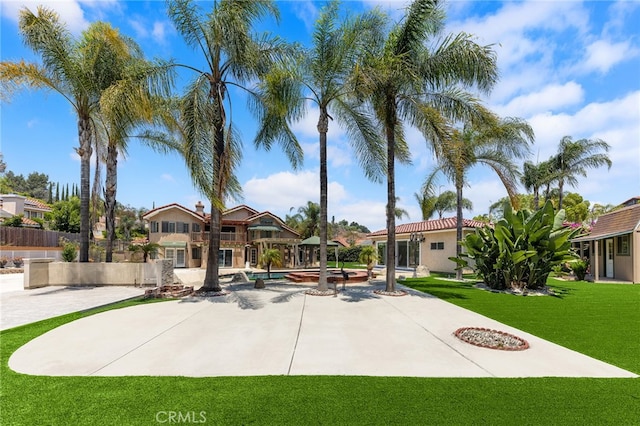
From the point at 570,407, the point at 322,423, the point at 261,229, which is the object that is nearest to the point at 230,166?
the point at 322,423

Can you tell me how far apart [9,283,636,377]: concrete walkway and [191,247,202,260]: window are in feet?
78.9

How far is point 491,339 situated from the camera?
6.25 metres

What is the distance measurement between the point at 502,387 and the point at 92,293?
13.1 m

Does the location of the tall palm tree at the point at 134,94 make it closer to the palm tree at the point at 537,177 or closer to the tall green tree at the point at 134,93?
the tall green tree at the point at 134,93

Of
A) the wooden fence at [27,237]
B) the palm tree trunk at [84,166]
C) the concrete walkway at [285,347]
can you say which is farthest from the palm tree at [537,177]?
the wooden fence at [27,237]

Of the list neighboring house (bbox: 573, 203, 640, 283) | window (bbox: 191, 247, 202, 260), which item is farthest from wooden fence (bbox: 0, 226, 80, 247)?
neighboring house (bbox: 573, 203, 640, 283)

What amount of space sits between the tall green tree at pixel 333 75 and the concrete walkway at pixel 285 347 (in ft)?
15.9

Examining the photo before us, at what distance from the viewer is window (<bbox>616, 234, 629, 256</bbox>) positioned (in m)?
16.6

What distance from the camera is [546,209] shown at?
12.6 meters

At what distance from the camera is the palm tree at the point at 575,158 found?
2344cm

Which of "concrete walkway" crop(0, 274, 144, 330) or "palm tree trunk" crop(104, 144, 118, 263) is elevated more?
"palm tree trunk" crop(104, 144, 118, 263)

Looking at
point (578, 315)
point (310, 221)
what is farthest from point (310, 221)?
point (578, 315)

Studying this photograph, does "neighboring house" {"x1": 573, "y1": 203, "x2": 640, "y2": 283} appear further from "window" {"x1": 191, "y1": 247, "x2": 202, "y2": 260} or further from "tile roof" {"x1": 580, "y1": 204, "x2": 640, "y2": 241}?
"window" {"x1": 191, "y1": 247, "x2": 202, "y2": 260}

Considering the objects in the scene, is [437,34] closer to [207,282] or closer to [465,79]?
[465,79]
